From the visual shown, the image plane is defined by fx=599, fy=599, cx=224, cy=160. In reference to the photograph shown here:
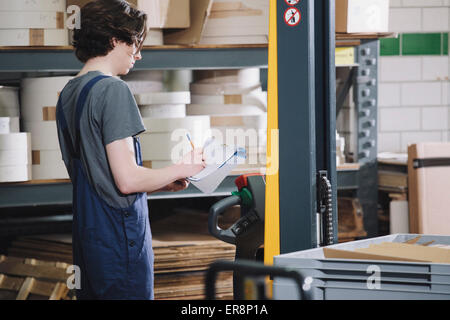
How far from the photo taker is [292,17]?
1800mm

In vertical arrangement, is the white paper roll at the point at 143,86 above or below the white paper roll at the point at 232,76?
below

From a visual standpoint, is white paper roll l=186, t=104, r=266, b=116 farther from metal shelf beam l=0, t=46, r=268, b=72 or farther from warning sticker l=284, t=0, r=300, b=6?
warning sticker l=284, t=0, r=300, b=6

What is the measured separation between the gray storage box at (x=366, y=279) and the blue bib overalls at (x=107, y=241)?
0.67 m

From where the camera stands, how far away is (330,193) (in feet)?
6.14

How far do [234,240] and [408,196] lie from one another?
5.37ft

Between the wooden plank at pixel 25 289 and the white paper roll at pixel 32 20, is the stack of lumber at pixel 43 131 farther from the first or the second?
the wooden plank at pixel 25 289

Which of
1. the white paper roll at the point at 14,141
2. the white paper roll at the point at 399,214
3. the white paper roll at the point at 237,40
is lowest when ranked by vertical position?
the white paper roll at the point at 399,214

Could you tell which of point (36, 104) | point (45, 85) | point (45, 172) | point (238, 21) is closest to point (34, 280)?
point (45, 172)

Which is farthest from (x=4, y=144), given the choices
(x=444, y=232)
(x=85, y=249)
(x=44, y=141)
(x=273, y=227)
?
(x=444, y=232)

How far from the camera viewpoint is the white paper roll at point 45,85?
3164mm

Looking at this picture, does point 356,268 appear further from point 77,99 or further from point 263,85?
point 263,85

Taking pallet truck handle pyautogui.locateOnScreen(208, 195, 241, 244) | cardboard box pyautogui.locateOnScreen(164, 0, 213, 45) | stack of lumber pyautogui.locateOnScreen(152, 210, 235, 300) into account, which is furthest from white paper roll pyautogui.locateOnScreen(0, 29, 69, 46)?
pallet truck handle pyautogui.locateOnScreen(208, 195, 241, 244)

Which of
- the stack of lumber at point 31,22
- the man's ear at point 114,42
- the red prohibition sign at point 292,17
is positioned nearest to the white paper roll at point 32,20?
the stack of lumber at point 31,22

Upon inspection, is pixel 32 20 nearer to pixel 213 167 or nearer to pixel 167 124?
pixel 167 124
